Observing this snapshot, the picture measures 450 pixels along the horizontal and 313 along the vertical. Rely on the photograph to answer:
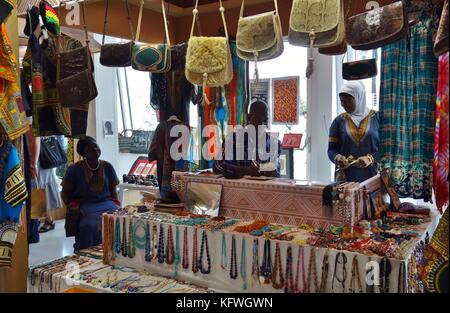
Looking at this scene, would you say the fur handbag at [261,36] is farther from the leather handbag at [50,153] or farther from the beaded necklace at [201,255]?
the leather handbag at [50,153]

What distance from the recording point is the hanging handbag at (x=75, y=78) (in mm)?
2465

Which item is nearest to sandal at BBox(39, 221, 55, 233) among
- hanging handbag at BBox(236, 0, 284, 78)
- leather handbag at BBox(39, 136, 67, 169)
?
leather handbag at BBox(39, 136, 67, 169)

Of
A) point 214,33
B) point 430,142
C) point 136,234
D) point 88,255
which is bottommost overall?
point 88,255

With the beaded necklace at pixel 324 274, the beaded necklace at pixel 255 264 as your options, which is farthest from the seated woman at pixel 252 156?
the beaded necklace at pixel 324 274

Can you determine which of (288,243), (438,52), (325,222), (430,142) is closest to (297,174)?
(430,142)

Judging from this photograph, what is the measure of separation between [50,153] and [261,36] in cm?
368

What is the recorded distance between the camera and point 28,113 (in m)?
2.62

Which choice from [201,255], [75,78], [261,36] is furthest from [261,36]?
[201,255]

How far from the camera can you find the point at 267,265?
204cm

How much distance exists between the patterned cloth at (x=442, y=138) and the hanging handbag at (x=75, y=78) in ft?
6.07

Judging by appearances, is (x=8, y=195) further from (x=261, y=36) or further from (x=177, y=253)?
(x=261, y=36)

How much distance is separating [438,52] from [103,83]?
16.8ft

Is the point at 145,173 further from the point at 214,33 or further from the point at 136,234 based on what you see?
the point at 136,234
